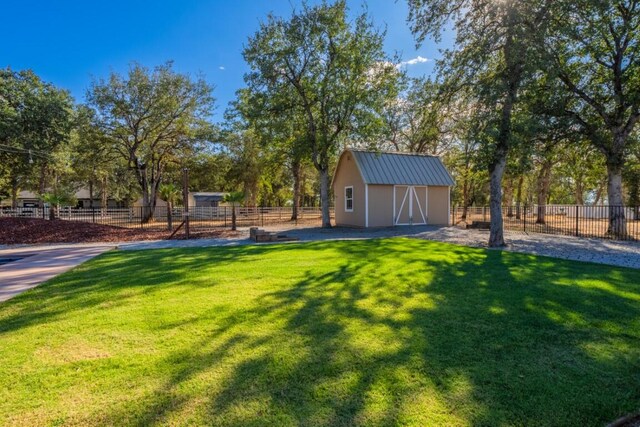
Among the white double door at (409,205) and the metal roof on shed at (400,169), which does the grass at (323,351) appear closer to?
the metal roof on shed at (400,169)

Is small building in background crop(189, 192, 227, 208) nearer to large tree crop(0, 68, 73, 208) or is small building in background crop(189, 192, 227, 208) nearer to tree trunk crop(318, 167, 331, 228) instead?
large tree crop(0, 68, 73, 208)

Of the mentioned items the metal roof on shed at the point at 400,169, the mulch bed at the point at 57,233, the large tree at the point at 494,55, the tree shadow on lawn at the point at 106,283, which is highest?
the large tree at the point at 494,55

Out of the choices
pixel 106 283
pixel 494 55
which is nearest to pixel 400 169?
pixel 494 55

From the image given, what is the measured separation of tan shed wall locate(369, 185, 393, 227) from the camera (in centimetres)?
1761

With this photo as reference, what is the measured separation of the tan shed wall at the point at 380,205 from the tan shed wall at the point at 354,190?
463 millimetres

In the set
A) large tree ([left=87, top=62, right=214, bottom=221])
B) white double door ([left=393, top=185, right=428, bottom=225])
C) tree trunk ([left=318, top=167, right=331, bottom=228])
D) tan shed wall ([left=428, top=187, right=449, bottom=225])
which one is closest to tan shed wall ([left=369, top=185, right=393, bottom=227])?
white double door ([left=393, top=185, right=428, bottom=225])

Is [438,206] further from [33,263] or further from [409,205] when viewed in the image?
[33,263]

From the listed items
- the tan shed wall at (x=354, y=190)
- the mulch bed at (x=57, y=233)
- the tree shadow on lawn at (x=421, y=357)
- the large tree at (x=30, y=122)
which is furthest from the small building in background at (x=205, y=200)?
the tree shadow on lawn at (x=421, y=357)

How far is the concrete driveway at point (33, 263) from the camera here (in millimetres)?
5859

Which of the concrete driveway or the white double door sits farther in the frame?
the white double door

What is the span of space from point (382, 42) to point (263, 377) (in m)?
18.3

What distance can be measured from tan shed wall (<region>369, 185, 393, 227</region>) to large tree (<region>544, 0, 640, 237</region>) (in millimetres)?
8361

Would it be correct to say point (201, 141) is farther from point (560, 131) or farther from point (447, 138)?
point (560, 131)

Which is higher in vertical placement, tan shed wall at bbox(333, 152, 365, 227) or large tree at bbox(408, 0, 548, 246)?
large tree at bbox(408, 0, 548, 246)
